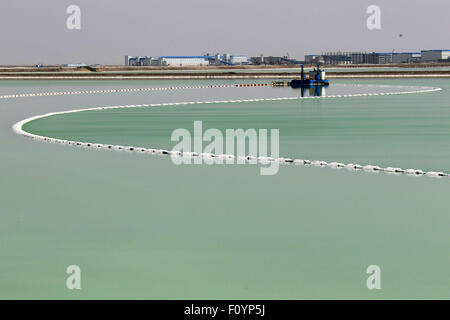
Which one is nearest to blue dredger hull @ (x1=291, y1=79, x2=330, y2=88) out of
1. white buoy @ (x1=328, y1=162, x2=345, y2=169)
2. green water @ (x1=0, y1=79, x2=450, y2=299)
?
green water @ (x1=0, y1=79, x2=450, y2=299)

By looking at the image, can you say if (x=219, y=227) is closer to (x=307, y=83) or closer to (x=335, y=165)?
(x=335, y=165)

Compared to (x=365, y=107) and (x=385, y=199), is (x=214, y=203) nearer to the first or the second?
(x=385, y=199)

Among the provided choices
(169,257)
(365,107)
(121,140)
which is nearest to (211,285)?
(169,257)

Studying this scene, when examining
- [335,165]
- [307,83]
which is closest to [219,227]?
[335,165]

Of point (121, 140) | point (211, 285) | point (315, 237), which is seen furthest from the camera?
point (121, 140)

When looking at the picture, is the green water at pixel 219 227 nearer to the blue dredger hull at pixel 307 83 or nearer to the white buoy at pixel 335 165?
the white buoy at pixel 335 165

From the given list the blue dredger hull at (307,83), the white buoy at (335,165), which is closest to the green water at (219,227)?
the white buoy at (335,165)

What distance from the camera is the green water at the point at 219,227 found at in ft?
35.1

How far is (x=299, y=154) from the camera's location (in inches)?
960

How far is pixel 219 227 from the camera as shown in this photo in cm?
1376

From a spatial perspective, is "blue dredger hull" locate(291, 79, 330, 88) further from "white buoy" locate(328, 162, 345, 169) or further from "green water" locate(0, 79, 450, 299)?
"white buoy" locate(328, 162, 345, 169)

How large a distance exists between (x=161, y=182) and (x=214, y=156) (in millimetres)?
5203

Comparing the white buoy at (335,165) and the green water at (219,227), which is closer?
the green water at (219,227)

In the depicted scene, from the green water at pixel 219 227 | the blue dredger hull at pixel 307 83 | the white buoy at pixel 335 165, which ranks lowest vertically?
the green water at pixel 219 227
